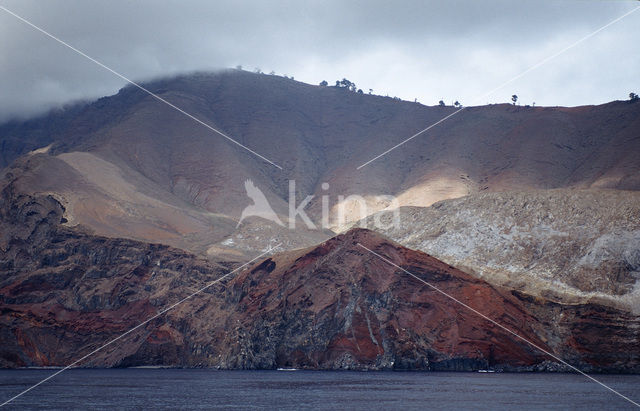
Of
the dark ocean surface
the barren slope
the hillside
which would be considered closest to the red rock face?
the dark ocean surface

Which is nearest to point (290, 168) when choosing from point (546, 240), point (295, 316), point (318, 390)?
point (546, 240)

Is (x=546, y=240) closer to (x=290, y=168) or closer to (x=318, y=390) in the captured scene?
(x=318, y=390)

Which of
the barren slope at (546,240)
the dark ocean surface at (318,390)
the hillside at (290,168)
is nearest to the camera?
the dark ocean surface at (318,390)

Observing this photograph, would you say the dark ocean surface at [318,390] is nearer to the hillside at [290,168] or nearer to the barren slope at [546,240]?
the barren slope at [546,240]

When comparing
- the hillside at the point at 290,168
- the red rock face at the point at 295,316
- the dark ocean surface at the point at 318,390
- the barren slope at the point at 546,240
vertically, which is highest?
the hillside at the point at 290,168

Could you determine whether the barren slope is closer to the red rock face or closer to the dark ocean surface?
the red rock face

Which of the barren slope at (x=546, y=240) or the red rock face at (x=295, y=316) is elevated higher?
the barren slope at (x=546, y=240)

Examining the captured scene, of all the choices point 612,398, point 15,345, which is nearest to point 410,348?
point 612,398

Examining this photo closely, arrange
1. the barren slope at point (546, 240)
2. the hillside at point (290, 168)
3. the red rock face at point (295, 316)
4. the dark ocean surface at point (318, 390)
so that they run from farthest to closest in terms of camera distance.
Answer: the hillside at point (290, 168), the barren slope at point (546, 240), the red rock face at point (295, 316), the dark ocean surface at point (318, 390)

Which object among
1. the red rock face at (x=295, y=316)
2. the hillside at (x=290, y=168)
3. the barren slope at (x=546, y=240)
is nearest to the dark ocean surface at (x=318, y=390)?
the red rock face at (x=295, y=316)

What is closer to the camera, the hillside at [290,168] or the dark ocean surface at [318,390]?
the dark ocean surface at [318,390]
